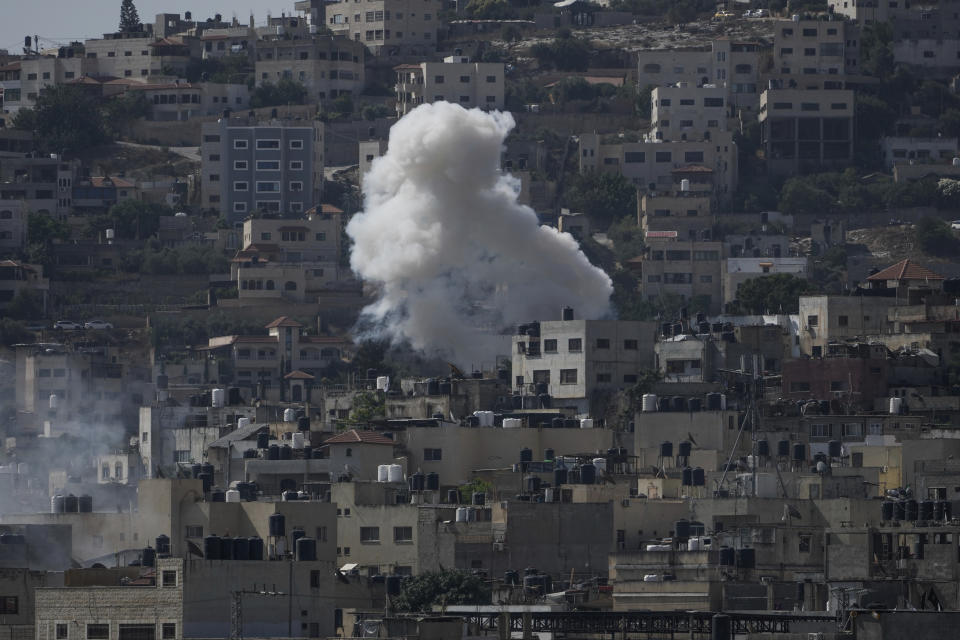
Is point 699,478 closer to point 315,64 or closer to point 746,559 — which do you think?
Result: point 746,559

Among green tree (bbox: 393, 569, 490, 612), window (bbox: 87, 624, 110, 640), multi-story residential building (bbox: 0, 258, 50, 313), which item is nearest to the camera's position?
window (bbox: 87, 624, 110, 640)

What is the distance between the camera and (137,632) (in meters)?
58.2

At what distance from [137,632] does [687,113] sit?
11354 cm

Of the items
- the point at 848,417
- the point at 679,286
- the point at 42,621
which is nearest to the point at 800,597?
the point at 42,621

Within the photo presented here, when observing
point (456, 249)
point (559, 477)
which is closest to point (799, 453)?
point (559, 477)

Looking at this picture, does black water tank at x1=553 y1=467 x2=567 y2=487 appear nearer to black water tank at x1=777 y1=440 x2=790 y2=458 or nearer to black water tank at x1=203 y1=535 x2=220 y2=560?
black water tank at x1=777 y1=440 x2=790 y2=458

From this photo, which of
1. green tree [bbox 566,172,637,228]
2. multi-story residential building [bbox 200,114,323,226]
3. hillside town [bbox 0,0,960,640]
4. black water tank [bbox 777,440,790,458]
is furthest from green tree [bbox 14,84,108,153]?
black water tank [bbox 777,440,790,458]

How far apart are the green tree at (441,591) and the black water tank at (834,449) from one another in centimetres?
2383

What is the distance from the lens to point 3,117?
597ft

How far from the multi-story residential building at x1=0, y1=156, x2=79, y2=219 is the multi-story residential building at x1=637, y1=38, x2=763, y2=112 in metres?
29.9

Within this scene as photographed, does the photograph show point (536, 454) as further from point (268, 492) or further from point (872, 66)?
point (872, 66)

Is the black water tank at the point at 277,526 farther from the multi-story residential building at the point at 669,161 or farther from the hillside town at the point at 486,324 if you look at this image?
A: the multi-story residential building at the point at 669,161

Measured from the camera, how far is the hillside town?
7069cm

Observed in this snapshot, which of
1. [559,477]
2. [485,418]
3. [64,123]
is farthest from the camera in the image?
[64,123]
